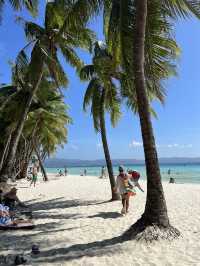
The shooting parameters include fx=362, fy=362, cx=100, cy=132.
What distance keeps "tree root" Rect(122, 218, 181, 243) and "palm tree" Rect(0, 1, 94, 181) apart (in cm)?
760

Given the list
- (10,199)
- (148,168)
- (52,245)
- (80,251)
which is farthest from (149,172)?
(10,199)

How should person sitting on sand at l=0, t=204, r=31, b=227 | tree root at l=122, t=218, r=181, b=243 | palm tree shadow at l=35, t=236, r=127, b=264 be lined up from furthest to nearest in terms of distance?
person sitting on sand at l=0, t=204, r=31, b=227, tree root at l=122, t=218, r=181, b=243, palm tree shadow at l=35, t=236, r=127, b=264

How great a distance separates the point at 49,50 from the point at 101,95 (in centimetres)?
297

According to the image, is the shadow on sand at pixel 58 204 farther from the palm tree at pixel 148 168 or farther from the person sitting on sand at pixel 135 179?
the palm tree at pixel 148 168

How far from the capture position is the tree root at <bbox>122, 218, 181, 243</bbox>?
25.3 ft

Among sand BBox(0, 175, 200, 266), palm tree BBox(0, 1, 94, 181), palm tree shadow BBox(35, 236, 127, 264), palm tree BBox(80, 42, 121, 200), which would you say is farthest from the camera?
palm tree BBox(80, 42, 121, 200)

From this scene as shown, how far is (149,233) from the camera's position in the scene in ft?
25.6

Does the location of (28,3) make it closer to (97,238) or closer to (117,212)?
(117,212)

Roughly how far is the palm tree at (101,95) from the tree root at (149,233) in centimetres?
688

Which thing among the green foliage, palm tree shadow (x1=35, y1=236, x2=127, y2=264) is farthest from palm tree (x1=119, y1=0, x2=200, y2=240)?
the green foliage

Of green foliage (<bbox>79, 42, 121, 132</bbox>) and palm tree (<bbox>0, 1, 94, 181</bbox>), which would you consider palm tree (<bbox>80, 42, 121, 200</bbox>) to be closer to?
green foliage (<bbox>79, 42, 121, 132</bbox>)

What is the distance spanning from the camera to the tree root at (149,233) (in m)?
7.71

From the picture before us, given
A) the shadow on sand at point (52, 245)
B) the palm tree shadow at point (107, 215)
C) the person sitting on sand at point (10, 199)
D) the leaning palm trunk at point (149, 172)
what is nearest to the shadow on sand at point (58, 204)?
the person sitting on sand at point (10, 199)

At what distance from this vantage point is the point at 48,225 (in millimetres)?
10141
